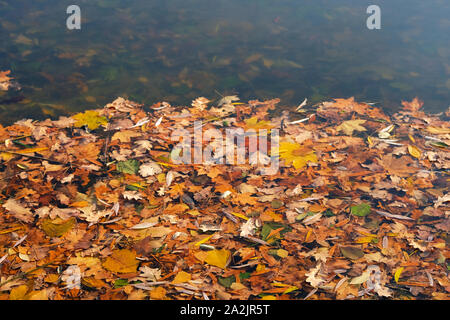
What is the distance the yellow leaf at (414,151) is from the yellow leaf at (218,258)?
236 cm

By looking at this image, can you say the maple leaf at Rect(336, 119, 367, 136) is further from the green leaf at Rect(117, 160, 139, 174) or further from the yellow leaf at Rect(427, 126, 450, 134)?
the green leaf at Rect(117, 160, 139, 174)

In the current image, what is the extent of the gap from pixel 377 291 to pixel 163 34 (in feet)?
16.5

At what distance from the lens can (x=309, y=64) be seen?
5.64 metres

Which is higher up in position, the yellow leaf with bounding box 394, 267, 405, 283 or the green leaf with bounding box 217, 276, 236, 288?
the green leaf with bounding box 217, 276, 236, 288

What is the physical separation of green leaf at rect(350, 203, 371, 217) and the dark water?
1.94 meters

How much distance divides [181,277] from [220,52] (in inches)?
157

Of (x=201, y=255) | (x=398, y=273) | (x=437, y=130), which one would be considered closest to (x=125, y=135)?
(x=201, y=255)

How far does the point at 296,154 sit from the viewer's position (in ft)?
12.5

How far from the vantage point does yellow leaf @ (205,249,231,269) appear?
272 cm

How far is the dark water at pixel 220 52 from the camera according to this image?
4871 mm

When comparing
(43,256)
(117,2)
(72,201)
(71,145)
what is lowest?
(43,256)

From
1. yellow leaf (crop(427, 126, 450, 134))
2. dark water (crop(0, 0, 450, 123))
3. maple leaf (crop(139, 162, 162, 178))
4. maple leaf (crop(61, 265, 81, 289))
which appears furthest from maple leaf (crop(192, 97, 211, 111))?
yellow leaf (crop(427, 126, 450, 134))

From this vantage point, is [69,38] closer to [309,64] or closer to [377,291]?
[309,64]
